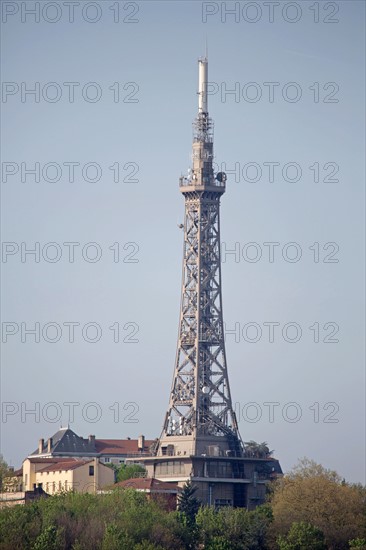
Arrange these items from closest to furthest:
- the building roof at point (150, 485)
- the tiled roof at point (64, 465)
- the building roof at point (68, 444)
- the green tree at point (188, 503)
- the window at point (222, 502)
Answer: the green tree at point (188, 503), the building roof at point (150, 485), the tiled roof at point (64, 465), the window at point (222, 502), the building roof at point (68, 444)

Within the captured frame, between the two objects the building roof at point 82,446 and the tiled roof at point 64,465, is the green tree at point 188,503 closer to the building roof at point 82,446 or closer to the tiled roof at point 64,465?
the tiled roof at point 64,465

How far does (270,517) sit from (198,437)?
2257cm

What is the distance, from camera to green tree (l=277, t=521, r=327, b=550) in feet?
405

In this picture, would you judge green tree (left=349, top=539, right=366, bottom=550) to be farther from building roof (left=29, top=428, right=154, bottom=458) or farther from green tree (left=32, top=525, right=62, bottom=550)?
building roof (left=29, top=428, right=154, bottom=458)

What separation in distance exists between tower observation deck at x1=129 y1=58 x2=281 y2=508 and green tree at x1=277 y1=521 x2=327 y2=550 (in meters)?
25.8

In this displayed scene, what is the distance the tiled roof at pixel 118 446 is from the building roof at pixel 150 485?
35623 mm

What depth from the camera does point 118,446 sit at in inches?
7466

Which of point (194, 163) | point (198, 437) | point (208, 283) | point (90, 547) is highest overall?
point (194, 163)

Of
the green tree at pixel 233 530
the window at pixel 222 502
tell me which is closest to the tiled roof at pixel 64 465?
the window at pixel 222 502

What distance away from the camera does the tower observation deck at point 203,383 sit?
6009 inches

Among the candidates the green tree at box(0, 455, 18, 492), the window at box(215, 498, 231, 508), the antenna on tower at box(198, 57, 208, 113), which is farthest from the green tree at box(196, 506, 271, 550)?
the antenna on tower at box(198, 57, 208, 113)

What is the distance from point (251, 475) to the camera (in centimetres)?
15438

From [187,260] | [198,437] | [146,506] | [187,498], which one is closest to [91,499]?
[146,506]

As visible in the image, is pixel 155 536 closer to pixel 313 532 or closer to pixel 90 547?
pixel 90 547
